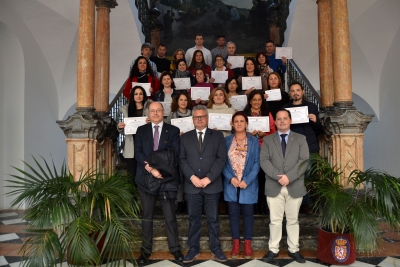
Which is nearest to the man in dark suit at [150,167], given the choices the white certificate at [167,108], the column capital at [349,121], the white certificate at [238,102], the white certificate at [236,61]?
the white certificate at [167,108]

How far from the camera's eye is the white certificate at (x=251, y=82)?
19.9 ft

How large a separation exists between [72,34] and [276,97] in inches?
238

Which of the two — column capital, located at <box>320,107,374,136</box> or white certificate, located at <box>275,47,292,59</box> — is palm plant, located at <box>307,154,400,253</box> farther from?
white certificate, located at <box>275,47,292,59</box>

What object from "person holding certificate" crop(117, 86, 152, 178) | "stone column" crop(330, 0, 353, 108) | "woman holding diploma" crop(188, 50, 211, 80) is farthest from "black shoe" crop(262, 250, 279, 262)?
"woman holding diploma" crop(188, 50, 211, 80)

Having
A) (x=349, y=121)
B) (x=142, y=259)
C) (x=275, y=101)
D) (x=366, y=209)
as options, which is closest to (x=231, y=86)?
(x=275, y=101)

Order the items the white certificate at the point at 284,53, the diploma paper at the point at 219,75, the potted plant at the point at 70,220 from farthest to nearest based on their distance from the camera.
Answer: the white certificate at the point at 284,53 → the diploma paper at the point at 219,75 → the potted plant at the point at 70,220

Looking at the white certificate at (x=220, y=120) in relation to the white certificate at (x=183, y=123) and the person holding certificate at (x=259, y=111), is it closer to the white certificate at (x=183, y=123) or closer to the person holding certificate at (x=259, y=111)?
the white certificate at (x=183, y=123)

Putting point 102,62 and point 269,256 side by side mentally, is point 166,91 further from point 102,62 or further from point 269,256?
point 269,256

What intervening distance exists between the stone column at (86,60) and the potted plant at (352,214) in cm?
308

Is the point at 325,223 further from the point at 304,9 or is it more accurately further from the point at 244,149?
the point at 304,9

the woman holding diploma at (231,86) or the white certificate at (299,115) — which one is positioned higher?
the woman holding diploma at (231,86)

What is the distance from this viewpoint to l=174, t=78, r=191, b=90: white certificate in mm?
6285

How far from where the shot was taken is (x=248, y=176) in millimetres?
4414

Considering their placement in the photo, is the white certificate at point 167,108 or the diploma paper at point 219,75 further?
the diploma paper at point 219,75
